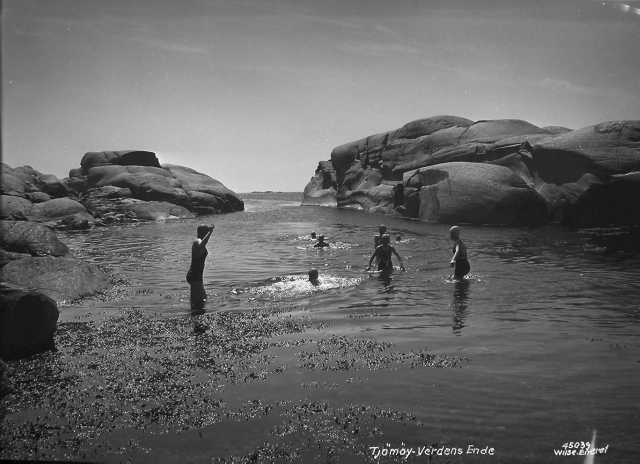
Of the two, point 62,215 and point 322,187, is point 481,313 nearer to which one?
point 62,215

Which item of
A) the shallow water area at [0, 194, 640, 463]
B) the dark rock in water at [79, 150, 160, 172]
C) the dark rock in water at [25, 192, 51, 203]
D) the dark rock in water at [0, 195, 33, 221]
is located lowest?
the shallow water area at [0, 194, 640, 463]

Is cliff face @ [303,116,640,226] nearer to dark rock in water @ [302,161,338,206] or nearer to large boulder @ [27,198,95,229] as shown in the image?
dark rock in water @ [302,161,338,206]

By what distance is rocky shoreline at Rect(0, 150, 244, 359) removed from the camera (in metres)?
7.38

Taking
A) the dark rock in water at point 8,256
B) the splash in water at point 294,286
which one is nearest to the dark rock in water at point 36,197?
the dark rock in water at point 8,256

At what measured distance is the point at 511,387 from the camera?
6004mm

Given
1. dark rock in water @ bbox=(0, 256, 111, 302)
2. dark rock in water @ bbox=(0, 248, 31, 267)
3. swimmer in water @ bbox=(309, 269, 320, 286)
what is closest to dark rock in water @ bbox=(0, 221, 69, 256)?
dark rock in water @ bbox=(0, 248, 31, 267)

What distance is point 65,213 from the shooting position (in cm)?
3741

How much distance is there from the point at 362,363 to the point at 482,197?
26357 mm

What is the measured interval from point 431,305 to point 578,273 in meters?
6.67

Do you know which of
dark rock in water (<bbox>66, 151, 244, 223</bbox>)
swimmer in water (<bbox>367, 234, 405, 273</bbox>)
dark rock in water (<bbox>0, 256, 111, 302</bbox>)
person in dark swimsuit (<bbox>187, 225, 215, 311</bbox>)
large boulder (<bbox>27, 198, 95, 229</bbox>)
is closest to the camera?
dark rock in water (<bbox>0, 256, 111, 302</bbox>)

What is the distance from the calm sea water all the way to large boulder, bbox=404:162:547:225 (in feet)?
20.1

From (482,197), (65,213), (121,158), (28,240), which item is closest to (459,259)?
(28,240)

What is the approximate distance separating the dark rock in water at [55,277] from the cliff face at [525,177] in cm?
2471

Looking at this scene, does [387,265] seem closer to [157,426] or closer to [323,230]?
[157,426]
